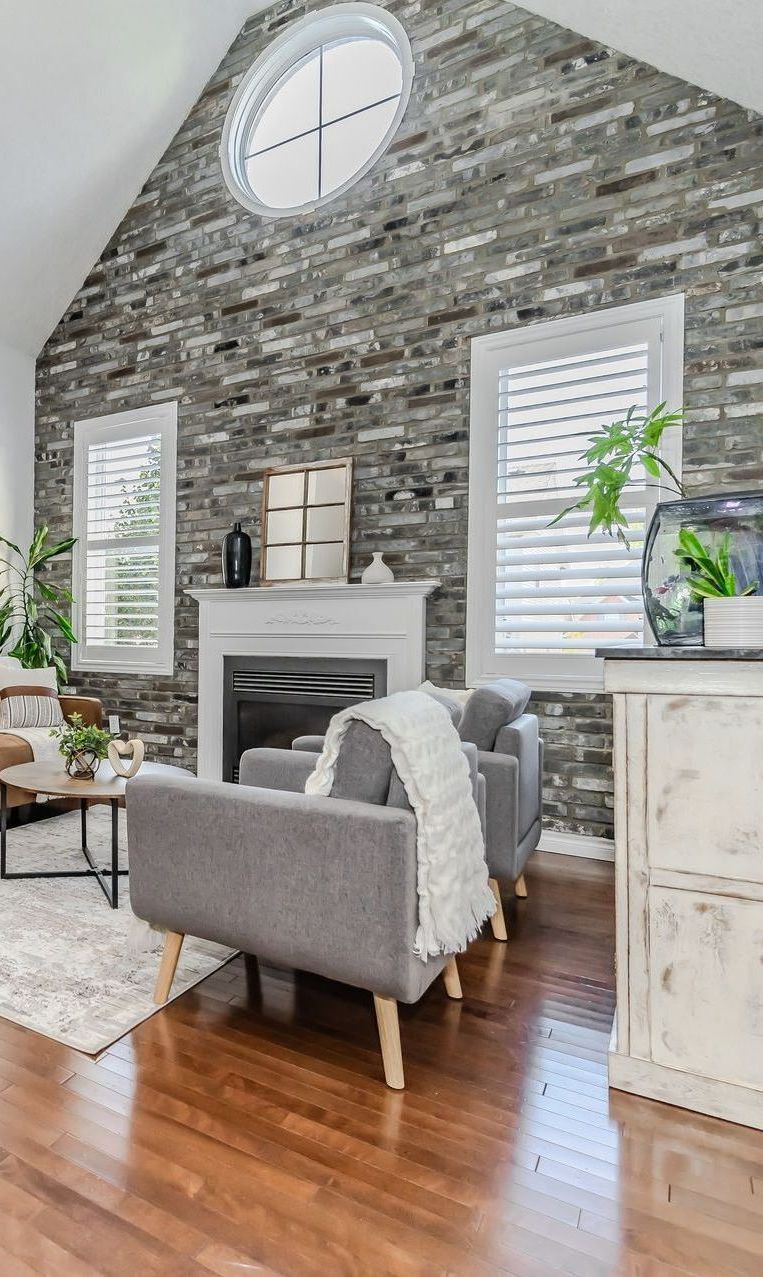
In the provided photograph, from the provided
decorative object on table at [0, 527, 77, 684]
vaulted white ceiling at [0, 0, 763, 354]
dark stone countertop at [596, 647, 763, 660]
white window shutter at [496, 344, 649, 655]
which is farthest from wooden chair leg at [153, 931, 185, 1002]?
vaulted white ceiling at [0, 0, 763, 354]

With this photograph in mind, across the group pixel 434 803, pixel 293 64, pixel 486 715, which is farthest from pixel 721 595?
pixel 293 64

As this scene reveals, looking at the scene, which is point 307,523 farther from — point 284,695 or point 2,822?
point 2,822

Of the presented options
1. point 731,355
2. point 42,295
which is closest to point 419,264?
point 731,355

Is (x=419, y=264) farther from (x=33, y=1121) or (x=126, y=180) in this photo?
(x=33, y=1121)

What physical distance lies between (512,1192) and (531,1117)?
24 centimetres

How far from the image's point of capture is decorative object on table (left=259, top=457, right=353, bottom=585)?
4293mm

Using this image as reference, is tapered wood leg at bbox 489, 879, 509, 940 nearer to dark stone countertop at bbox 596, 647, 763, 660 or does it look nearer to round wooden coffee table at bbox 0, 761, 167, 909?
dark stone countertop at bbox 596, 647, 763, 660

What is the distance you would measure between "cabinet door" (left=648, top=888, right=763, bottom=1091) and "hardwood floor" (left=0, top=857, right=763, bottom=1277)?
14cm

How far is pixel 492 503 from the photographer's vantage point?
388 centimetres

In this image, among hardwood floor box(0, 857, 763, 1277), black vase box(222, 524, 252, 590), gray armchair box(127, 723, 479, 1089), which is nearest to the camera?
hardwood floor box(0, 857, 763, 1277)

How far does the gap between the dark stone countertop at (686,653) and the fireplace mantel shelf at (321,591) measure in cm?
228

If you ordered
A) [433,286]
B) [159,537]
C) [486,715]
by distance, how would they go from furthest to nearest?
[159,537] < [433,286] < [486,715]

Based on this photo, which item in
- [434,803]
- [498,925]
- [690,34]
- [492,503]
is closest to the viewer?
[434,803]

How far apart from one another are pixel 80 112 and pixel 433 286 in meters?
2.78
